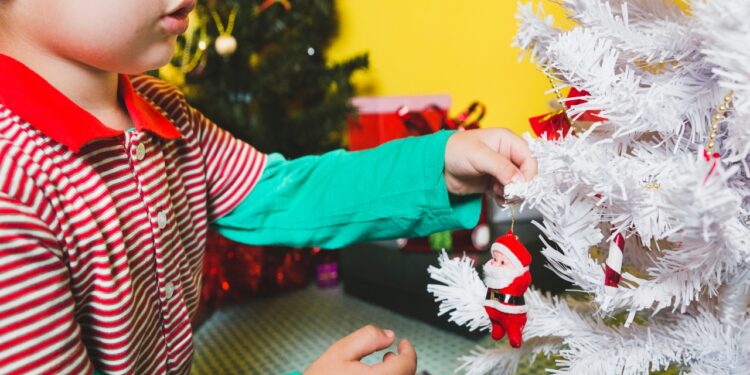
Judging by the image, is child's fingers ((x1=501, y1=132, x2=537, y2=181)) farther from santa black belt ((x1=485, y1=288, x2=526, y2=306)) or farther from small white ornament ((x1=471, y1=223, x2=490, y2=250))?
small white ornament ((x1=471, y1=223, x2=490, y2=250))

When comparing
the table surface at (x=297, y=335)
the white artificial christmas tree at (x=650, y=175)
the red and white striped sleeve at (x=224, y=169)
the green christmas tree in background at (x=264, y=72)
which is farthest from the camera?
the green christmas tree in background at (x=264, y=72)

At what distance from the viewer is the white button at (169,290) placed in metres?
0.57

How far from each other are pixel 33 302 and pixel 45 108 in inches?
6.4

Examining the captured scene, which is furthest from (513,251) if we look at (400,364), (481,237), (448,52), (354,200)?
(448,52)

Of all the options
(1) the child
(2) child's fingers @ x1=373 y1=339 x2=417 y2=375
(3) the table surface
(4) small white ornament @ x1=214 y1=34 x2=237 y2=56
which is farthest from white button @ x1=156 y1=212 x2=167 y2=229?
(4) small white ornament @ x1=214 y1=34 x2=237 y2=56

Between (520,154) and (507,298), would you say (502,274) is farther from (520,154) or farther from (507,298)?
(520,154)

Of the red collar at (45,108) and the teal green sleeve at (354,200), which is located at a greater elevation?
the red collar at (45,108)

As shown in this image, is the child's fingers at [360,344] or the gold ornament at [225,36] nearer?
the child's fingers at [360,344]

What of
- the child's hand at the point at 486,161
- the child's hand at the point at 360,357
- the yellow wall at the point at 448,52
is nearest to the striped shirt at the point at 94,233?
the child's hand at the point at 360,357

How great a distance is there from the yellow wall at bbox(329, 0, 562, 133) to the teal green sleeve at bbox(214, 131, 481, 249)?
349mm

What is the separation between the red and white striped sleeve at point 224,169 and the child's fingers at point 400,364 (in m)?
0.32

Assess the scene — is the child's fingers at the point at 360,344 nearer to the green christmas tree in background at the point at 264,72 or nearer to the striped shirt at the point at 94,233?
the striped shirt at the point at 94,233

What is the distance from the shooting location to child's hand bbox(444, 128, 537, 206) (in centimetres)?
50

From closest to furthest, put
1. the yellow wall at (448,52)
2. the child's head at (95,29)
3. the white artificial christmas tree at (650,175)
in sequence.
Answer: the white artificial christmas tree at (650,175) → the child's head at (95,29) → the yellow wall at (448,52)
